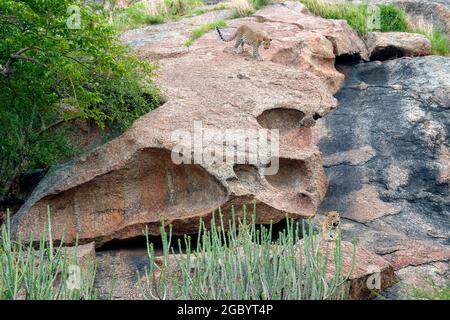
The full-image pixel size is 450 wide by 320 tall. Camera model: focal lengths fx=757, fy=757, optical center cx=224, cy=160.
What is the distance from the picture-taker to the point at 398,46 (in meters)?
14.6

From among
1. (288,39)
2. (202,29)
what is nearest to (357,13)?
(288,39)

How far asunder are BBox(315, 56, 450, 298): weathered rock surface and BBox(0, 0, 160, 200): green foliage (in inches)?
124

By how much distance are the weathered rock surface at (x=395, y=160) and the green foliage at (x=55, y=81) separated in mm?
3138

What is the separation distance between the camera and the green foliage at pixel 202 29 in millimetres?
13487

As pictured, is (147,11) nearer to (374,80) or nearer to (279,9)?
(279,9)

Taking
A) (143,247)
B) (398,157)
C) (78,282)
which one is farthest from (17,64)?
(398,157)

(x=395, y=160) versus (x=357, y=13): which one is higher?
(x=357, y=13)

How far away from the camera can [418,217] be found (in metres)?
10.3

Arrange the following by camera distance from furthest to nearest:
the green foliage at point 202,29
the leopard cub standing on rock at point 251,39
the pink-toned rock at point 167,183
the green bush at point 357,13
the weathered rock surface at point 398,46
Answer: the green bush at point 357,13 → the weathered rock surface at point 398,46 → the green foliage at point 202,29 → the leopard cub standing on rock at point 251,39 → the pink-toned rock at point 167,183

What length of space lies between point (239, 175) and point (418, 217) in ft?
8.48

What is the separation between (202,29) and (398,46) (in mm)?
3806

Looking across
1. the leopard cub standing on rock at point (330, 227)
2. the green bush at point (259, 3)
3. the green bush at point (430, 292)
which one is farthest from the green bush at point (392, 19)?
the green bush at point (430, 292)

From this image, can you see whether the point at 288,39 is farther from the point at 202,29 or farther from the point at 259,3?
the point at 259,3

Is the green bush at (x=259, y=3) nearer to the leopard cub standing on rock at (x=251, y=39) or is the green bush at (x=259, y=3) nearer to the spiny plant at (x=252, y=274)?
the leopard cub standing on rock at (x=251, y=39)
